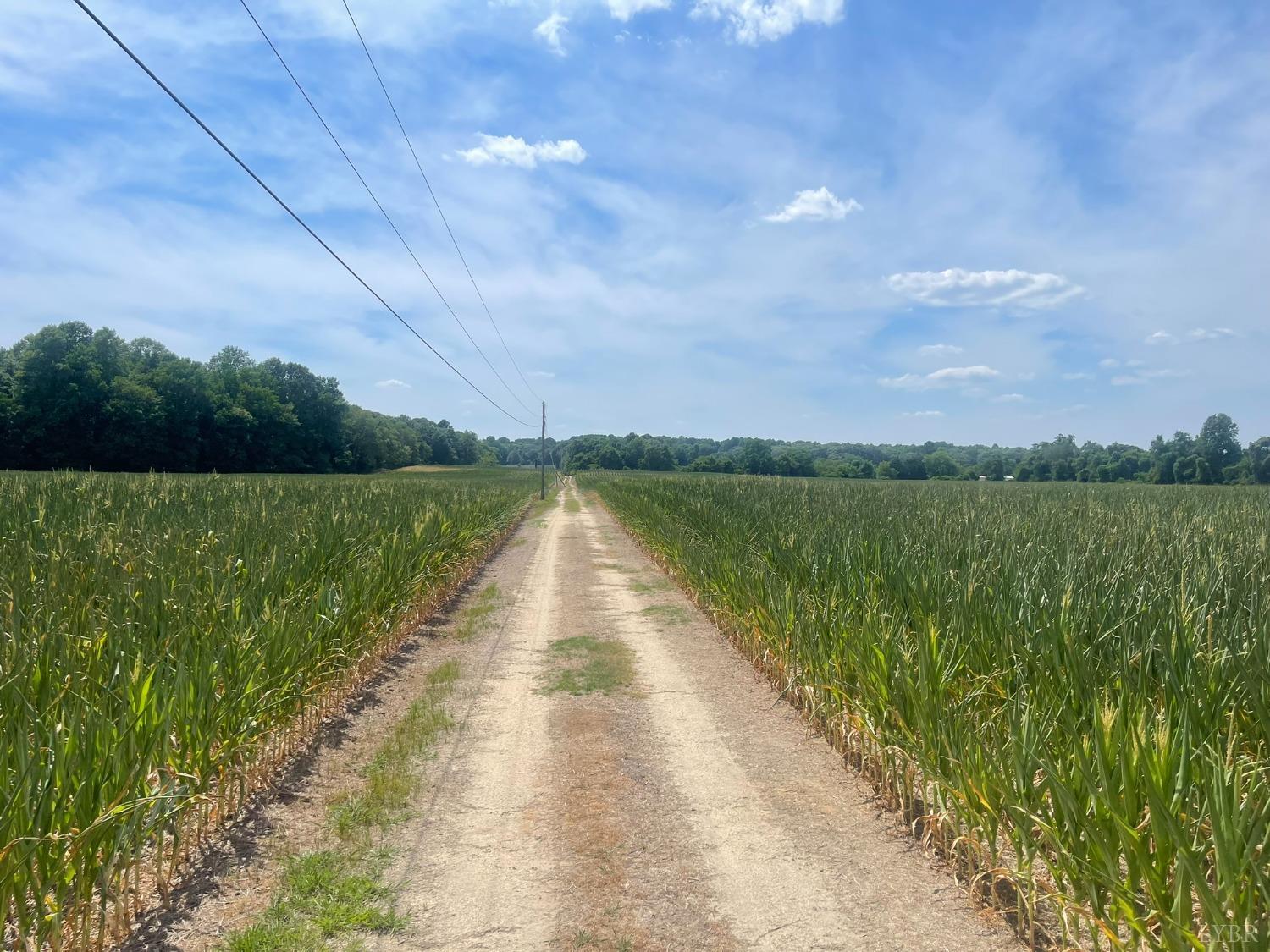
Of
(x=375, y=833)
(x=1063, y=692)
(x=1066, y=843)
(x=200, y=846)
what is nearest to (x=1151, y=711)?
(x=1063, y=692)

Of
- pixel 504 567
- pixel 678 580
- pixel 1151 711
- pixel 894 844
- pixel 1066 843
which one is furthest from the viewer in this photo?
pixel 504 567

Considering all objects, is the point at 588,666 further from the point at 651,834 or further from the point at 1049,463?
the point at 1049,463

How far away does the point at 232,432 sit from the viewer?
6831 centimetres

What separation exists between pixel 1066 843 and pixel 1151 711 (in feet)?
3.38

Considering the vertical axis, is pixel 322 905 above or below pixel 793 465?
below

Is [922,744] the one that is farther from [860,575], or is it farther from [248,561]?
[248,561]

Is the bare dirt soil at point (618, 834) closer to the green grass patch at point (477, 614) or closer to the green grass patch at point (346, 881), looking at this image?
the green grass patch at point (346, 881)

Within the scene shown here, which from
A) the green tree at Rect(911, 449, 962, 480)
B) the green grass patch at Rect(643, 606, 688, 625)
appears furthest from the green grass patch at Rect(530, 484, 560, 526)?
the green tree at Rect(911, 449, 962, 480)

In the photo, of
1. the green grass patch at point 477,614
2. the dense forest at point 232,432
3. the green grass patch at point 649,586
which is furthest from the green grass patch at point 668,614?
the dense forest at point 232,432

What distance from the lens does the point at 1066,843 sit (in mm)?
3035

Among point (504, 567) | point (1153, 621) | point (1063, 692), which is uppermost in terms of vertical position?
point (1153, 621)

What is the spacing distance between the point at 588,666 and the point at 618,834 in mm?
3952

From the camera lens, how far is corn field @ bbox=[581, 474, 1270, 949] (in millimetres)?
2695

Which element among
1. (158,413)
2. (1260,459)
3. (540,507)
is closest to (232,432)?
(158,413)
